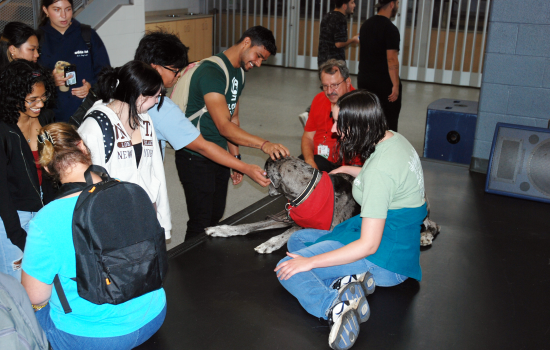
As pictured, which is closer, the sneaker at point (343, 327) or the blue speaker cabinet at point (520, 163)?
the sneaker at point (343, 327)

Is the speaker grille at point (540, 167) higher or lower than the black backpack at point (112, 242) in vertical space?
lower

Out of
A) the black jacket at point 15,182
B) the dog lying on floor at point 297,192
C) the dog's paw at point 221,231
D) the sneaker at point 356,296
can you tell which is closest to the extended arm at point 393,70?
the dog lying on floor at point 297,192

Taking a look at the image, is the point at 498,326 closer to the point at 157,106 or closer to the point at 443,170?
the point at 157,106

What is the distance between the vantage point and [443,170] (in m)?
4.25

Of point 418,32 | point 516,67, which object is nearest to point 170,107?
point 516,67

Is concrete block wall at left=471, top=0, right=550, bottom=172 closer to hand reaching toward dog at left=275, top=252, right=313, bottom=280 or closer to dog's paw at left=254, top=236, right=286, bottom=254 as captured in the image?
dog's paw at left=254, top=236, right=286, bottom=254

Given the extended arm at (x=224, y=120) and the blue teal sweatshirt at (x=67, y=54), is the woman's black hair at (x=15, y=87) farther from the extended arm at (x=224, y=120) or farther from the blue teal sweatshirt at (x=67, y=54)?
the blue teal sweatshirt at (x=67, y=54)

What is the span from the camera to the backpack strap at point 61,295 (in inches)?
58.8

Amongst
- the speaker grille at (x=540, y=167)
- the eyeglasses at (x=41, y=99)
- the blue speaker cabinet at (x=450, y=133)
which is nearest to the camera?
the eyeglasses at (x=41, y=99)

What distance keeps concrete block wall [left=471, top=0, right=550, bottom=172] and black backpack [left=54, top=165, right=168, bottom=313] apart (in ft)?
11.5

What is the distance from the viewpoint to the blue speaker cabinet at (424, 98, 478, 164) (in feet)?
14.6

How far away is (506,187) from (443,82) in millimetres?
6382

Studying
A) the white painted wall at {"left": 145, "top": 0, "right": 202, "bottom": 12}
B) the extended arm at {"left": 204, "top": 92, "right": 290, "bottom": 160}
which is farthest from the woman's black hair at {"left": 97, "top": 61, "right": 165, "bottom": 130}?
the white painted wall at {"left": 145, "top": 0, "right": 202, "bottom": 12}

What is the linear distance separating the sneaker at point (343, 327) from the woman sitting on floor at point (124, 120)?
1021mm
